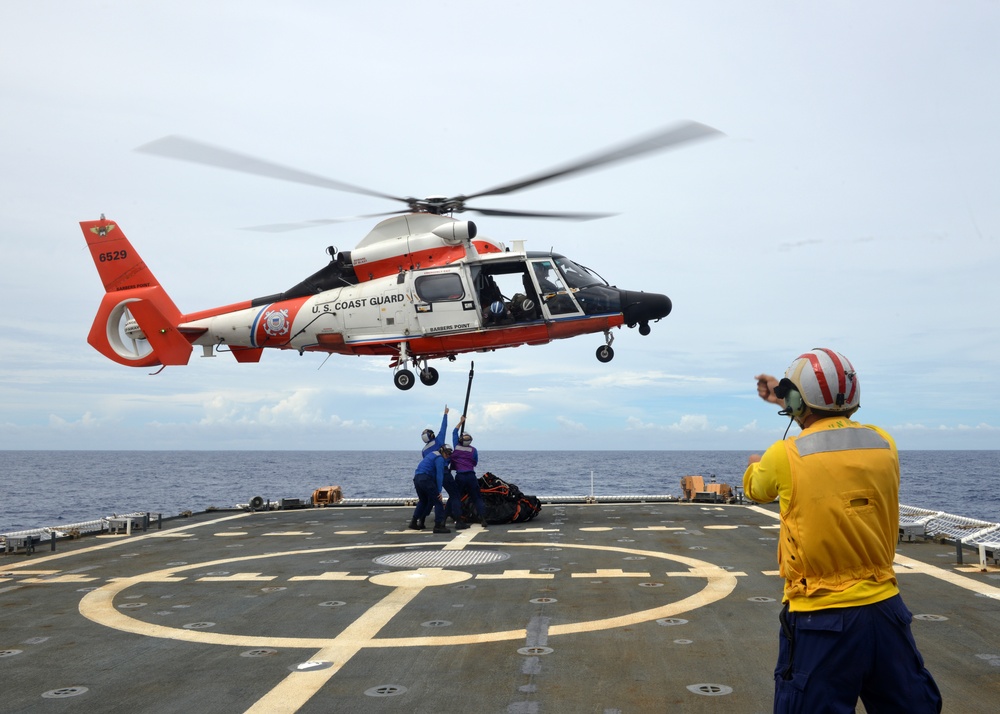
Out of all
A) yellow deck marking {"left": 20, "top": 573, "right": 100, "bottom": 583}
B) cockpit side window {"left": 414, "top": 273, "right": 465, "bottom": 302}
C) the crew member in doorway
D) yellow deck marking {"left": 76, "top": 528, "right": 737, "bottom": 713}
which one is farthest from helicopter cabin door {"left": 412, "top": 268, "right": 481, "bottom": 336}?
yellow deck marking {"left": 20, "top": 573, "right": 100, "bottom": 583}

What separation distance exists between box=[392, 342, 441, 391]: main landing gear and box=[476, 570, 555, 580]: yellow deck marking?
950 centimetres

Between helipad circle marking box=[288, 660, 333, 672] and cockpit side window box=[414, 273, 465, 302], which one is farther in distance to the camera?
cockpit side window box=[414, 273, 465, 302]

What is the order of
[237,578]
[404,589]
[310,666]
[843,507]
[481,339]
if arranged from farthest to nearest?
[481,339] → [237,578] → [404,589] → [310,666] → [843,507]

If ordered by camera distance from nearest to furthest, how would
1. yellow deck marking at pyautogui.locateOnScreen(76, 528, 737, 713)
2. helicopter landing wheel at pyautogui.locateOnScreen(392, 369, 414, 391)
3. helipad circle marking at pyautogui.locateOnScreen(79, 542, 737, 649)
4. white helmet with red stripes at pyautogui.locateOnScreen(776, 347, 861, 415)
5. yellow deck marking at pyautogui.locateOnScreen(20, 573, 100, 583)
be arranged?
white helmet with red stripes at pyautogui.locateOnScreen(776, 347, 861, 415)
yellow deck marking at pyautogui.locateOnScreen(76, 528, 737, 713)
helipad circle marking at pyautogui.locateOnScreen(79, 542, 737, 649)
yellow deck marking at pyautogui.locateOnScreen(20, 573, 100, 583)
helicopter landing wheel at pyautogui.locateOnScreen(392, 369, 414, 391)

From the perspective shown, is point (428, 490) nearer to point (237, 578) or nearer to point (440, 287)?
point (237, 578)

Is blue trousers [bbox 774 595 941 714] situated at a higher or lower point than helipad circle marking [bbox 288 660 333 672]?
higher

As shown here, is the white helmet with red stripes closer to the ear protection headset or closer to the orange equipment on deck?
the ear protection headset

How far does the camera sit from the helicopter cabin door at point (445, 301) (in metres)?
18.8

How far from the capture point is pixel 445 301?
742 inches

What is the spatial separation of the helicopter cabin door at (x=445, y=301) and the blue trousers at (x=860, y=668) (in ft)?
51.6

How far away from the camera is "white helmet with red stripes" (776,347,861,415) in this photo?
3600 millimetres

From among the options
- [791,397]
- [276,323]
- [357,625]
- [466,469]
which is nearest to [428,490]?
[466,469]

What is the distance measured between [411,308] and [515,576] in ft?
32.3

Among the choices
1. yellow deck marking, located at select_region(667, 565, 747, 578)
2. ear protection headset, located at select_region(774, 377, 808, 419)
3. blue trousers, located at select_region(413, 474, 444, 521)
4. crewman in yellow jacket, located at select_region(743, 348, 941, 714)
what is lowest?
yellow deck marking, located at select_region(667, 565, 747, 578)
